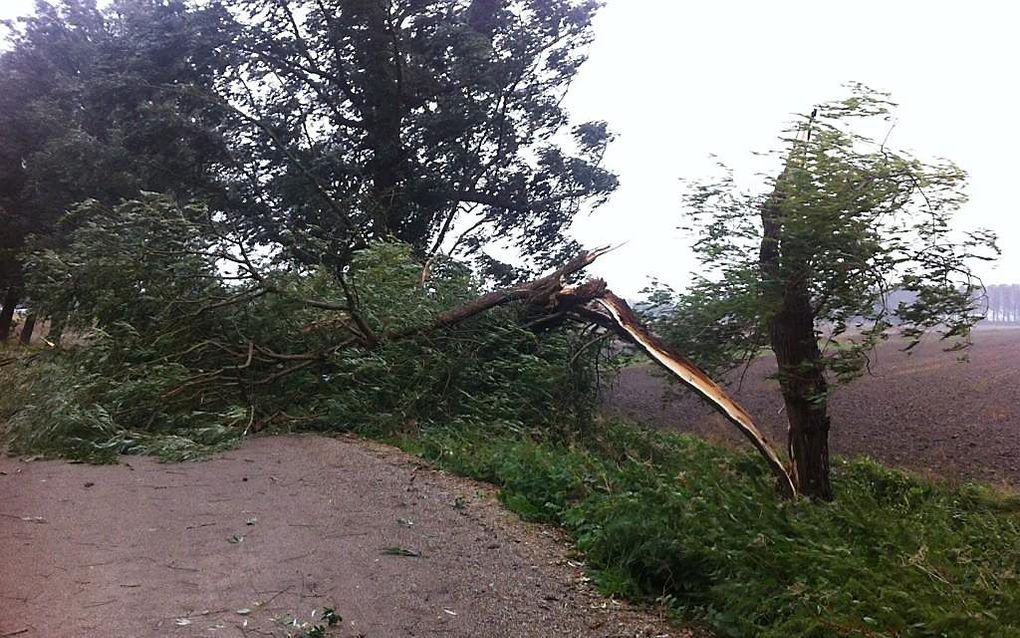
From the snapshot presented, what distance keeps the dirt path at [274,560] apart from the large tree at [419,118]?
10.4 m

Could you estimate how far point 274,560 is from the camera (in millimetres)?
4043

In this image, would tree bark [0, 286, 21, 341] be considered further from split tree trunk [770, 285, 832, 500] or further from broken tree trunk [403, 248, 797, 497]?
split tree trunk [770, 285, 832, 500]

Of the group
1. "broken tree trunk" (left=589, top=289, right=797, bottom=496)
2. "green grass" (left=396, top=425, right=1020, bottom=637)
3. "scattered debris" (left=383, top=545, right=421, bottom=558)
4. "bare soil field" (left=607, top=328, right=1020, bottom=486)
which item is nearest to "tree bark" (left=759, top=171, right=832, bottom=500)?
"broken tree trunk" (left=589, top=289, right=797, bottom=496)

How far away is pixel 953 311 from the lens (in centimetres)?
638

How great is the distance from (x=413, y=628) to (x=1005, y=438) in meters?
7.00

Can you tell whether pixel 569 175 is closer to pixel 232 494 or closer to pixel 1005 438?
pixel 1005 438

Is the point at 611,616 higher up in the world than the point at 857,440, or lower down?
lower down

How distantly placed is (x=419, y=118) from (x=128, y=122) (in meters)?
6.19

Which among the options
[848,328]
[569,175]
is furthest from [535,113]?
[848,328]

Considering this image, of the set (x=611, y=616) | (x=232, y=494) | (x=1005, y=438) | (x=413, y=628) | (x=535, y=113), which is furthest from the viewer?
(x=535, y=113)

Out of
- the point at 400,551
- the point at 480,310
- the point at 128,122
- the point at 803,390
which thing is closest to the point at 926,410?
the point at 803,390

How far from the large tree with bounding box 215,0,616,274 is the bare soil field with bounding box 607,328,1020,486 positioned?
8.59m

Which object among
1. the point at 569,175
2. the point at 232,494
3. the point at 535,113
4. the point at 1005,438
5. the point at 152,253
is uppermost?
the point at 535,113

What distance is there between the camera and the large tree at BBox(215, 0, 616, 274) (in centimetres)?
1650
